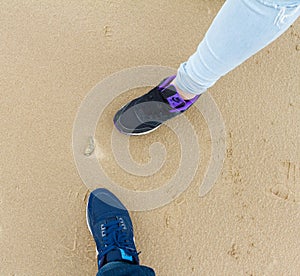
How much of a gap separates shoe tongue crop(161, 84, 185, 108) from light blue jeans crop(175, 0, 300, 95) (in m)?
0.13

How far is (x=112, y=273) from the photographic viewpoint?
0.92 meters

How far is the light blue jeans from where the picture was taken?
0.56 meters

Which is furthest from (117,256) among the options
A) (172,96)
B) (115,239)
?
(172,96)

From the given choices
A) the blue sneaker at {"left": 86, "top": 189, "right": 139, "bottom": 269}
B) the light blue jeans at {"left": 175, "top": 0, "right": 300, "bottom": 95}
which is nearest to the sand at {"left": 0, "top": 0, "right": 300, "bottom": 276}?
the blue sneaker at {"left": 86, "top": 189, "right": 139, "bottom": 269}

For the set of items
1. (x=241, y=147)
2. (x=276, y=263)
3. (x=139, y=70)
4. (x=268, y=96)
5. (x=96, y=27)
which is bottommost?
(x=276, y=263)

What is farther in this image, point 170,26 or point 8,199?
point 170,26

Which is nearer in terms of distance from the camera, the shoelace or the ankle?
the ankle

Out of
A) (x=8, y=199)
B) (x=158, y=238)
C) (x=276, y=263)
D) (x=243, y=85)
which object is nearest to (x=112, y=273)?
(x=158, y=238)

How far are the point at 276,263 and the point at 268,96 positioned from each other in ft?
1.53

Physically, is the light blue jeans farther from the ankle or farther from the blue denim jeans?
the blue denim jeans

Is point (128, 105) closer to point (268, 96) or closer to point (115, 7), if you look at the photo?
point (115, 7)

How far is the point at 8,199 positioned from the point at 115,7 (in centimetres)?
60

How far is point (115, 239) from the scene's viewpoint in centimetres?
101

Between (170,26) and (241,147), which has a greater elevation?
(170,26)
